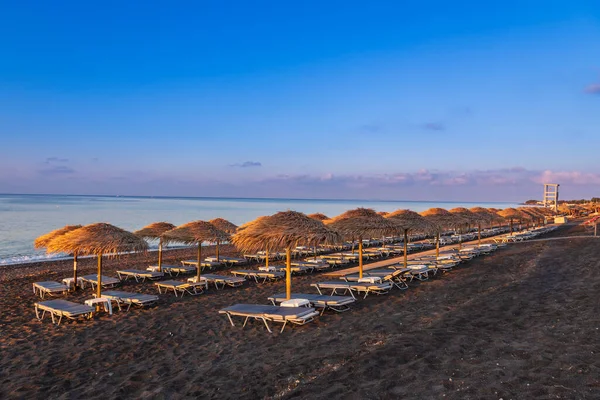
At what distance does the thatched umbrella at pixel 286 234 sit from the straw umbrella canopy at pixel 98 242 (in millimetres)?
2749

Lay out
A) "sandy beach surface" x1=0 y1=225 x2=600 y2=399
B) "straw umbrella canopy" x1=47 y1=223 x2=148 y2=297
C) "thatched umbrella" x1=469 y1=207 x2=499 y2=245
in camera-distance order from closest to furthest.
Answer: "sandy beach surface" x1=0 y1=225 x2=600 y2=399 < "straw umbrella canopy" x1=47 y1=223 x2=148 y2=297 < "thatched umbrella" x1=469 y1=207 x2=499 y2=245

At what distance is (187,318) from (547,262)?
12.7 meters

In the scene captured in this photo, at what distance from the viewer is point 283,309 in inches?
294

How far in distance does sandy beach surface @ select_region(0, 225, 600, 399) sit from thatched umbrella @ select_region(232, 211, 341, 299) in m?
1.57

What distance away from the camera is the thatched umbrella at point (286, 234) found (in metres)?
8.56

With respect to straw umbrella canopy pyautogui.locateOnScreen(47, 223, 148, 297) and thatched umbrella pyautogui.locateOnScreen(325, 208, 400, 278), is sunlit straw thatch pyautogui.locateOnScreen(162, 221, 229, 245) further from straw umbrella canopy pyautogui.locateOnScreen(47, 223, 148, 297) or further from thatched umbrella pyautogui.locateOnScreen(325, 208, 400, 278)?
thatched umbrella pyautogui.locateOnScreen(325, 208, 400, 278)

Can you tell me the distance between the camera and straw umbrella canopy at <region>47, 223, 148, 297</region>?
30.8ft

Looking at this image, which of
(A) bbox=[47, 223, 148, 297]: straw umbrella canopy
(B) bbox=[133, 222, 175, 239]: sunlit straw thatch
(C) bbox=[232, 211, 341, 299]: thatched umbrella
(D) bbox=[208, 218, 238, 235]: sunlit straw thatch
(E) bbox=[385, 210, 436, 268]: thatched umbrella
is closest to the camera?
(C) bbox=[232, 211, 341, 299]: thatched umbrella

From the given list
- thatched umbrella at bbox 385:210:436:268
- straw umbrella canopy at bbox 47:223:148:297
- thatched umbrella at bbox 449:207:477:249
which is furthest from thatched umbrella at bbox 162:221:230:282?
thatched umbrella at bbox 449:207:477:249

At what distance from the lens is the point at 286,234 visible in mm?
8500

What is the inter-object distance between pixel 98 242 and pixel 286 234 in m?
4.44

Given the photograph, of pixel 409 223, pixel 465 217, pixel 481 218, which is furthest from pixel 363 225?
pixel 481 218

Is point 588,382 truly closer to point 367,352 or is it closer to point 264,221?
point 367,352

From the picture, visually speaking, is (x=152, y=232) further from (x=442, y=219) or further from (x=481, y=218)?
(x=481, y=218)
